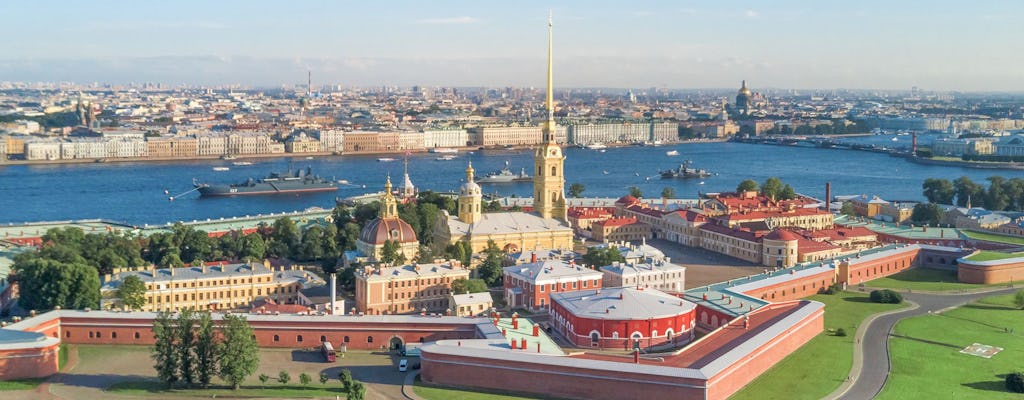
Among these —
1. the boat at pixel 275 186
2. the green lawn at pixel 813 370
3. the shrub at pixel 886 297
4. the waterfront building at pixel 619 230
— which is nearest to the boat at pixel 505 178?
the boat at pixel 275 186

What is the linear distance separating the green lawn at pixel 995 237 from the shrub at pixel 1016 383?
10.6 m

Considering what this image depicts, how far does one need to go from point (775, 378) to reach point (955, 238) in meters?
11.5

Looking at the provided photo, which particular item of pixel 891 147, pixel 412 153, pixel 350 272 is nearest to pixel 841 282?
pixel 350 272

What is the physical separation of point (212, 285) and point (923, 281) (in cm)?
1222

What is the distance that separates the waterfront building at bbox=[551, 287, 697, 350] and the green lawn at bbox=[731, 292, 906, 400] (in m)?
1.46

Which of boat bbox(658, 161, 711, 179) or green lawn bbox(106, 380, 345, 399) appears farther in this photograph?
boat bbox(658, 161, 711, 179)

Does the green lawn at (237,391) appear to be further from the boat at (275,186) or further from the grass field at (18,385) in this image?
the boat at (275,186)

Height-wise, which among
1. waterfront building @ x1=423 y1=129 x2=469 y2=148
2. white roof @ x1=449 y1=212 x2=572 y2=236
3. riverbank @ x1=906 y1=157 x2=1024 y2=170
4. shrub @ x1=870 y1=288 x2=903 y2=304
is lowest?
shrub @ x1=870 y1=288 x2=903 y2=304

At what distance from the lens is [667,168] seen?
49000 millimetres

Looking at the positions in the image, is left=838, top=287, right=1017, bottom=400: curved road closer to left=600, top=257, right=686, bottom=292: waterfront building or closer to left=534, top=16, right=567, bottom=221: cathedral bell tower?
left=600, top=257, right=686, bottom=292: waterfront building

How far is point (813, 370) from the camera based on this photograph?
497 inches

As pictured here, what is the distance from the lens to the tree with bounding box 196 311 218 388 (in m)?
11.4

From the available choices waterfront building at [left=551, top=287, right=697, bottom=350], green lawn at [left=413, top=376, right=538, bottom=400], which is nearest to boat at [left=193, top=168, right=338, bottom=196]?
waterfront building at [left=551, top=287, right=697, bottom=350]

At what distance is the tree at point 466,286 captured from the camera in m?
15.8
